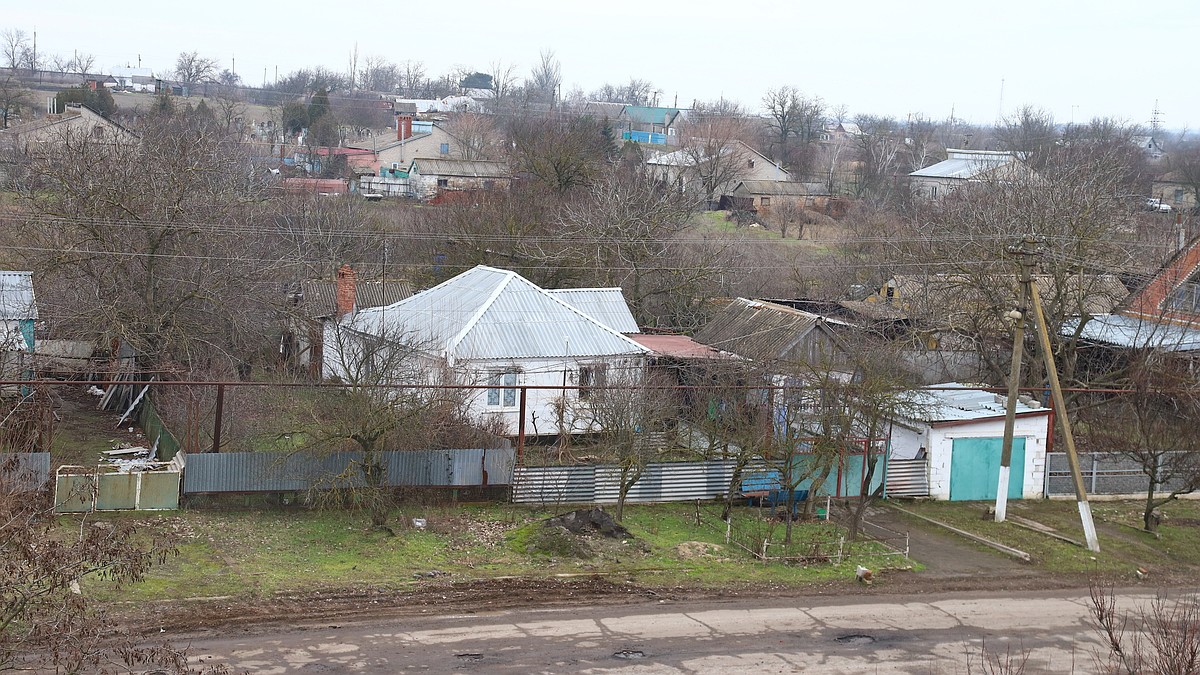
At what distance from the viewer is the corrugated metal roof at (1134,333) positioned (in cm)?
2653

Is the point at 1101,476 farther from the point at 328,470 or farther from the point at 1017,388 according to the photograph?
the point at 328,470

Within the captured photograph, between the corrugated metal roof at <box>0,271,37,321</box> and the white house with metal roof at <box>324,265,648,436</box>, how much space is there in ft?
20.8

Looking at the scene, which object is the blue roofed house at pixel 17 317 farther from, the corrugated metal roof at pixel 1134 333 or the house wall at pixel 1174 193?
the house wall at pixel 1174 193

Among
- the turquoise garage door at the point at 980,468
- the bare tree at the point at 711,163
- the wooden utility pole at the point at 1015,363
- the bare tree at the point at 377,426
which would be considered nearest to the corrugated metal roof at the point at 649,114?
the bare tree at the point at 711,163

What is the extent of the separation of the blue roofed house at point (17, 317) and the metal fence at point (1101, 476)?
19999 millimetres

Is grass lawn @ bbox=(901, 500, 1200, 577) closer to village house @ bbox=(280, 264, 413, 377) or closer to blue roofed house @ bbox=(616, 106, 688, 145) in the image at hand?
village house @ bbox=(280, 264, 413, 377)

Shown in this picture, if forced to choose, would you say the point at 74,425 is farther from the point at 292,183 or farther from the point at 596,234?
the point at 292,183

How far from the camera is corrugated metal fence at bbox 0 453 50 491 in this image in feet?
46.8

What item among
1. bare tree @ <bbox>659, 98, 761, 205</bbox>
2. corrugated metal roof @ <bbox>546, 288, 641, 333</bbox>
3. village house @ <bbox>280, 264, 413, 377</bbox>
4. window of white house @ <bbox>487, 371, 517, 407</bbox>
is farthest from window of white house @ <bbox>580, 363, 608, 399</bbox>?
bare tree @ <bbox>659, 98, 761, 205</bbox>

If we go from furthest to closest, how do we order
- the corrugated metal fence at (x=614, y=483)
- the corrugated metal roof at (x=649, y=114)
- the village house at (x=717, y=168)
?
the corrugated metal roof at (x=649, y=114), the village house at (x=717, y=168), the corrugated metal fence at (x=614, y=483)

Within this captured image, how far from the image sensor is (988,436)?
2097cm

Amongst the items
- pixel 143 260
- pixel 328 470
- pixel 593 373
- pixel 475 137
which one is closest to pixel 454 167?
pixel 475 137

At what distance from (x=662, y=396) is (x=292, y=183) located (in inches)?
1556

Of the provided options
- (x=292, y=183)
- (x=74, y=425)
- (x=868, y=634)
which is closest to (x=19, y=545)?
(x=868, y=634)
